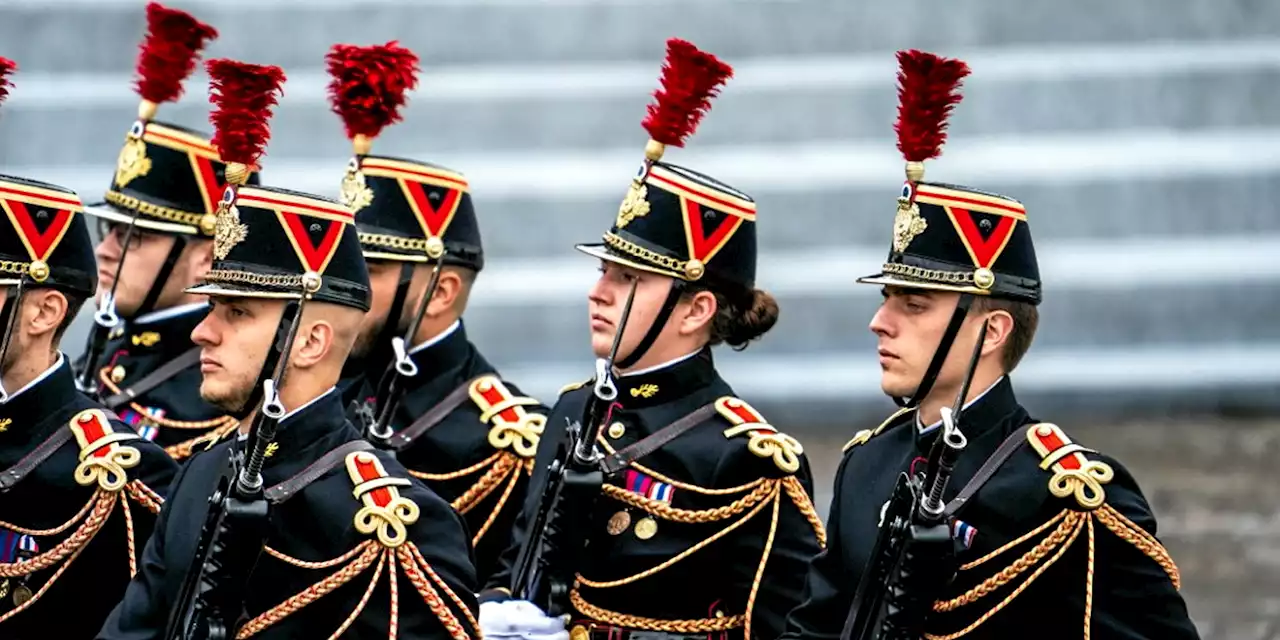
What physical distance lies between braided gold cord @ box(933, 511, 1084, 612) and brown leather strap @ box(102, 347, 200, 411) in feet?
11.7

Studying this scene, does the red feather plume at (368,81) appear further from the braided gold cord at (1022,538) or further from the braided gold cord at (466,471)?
the braided gold cord at (1022,538)

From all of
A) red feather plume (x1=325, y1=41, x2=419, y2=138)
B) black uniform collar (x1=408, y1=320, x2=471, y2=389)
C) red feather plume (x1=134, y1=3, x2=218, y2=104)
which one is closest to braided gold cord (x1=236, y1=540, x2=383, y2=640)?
black uniform collar (x1=408, y1=320, x2=471, y2=389)

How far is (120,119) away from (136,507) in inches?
392

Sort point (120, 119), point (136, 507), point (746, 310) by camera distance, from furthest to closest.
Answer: point (120, 119) < point (746, 310) < point (136, 507)

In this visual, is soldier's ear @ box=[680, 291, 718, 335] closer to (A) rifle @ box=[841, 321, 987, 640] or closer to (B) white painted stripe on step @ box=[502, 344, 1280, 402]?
(A) rifle @ box=[841, 321, 987, 640]

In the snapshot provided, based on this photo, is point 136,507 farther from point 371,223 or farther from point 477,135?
point 477,135

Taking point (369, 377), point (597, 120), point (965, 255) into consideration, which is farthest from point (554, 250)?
point (965, 255)

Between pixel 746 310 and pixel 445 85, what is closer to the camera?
pixel 746 310

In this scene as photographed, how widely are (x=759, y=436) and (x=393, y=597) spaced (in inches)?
59.9

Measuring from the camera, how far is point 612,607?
6324 millimetres

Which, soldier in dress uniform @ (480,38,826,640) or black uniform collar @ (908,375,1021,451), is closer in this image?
black uniform collar @ (908,375,1021,451)

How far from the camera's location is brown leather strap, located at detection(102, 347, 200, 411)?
7.93 metres

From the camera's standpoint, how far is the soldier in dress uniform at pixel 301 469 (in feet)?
17.1

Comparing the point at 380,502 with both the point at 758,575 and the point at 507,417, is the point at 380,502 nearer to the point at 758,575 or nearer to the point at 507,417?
the point at 758,575
